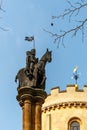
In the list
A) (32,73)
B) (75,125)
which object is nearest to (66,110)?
(75,125)

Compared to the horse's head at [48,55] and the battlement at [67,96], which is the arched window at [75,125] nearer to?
the battlement at [67,96]

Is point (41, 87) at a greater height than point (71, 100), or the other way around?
point (71, 100)

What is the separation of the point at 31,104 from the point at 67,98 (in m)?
19.3

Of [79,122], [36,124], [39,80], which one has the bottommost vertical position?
[36,124]

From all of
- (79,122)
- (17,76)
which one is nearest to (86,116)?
(79,122)

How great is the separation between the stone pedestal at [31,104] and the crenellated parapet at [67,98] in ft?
61.9

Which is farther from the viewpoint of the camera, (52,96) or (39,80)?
(52,96)

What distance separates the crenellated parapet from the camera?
44.2 m

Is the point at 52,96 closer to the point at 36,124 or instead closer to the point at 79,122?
the point at 79,122

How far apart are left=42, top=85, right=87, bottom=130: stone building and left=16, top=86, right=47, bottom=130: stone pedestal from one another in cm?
1885

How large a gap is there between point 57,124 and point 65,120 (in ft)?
2.15

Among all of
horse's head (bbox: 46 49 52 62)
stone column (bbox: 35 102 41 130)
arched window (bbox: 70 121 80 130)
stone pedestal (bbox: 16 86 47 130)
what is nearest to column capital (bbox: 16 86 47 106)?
stone pedestal (bbox: 16 86 47 130)

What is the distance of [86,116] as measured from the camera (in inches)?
1747

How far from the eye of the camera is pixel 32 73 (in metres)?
25.4
